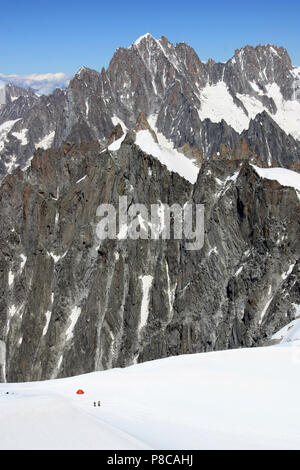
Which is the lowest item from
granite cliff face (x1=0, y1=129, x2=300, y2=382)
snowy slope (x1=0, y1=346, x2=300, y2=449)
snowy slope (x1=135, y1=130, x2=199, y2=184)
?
snowy slope (x1=0, y1=346, x2=300, y2=449)

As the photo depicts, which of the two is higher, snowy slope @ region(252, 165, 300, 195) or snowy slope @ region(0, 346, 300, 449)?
snowy slope @ region(252, 165, 300, 195)

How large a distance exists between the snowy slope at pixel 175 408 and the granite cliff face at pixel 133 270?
27104 mm

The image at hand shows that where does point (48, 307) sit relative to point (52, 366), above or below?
above

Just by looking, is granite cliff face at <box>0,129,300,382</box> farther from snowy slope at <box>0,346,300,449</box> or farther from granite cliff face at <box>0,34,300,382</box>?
snowy slope at <box>0,346,300,449</box>

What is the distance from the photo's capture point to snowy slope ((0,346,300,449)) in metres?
16.9

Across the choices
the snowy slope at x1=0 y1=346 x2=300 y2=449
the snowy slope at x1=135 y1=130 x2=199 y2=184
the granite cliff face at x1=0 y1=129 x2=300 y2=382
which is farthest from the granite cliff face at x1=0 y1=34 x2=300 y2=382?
the snowy slope at x1=0 y1=346 x2=300 y2=449

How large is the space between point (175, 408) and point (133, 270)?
69693 millimetres

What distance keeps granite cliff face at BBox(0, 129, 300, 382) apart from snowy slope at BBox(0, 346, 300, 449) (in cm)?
2710

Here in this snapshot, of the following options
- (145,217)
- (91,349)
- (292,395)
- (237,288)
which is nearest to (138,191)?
(145,217)

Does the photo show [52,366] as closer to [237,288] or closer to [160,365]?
[237,288]

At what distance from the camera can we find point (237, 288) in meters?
66.7

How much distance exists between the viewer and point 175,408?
21.5 metres

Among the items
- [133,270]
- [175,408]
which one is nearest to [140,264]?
[133,270]

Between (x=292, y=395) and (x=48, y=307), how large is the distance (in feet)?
278
